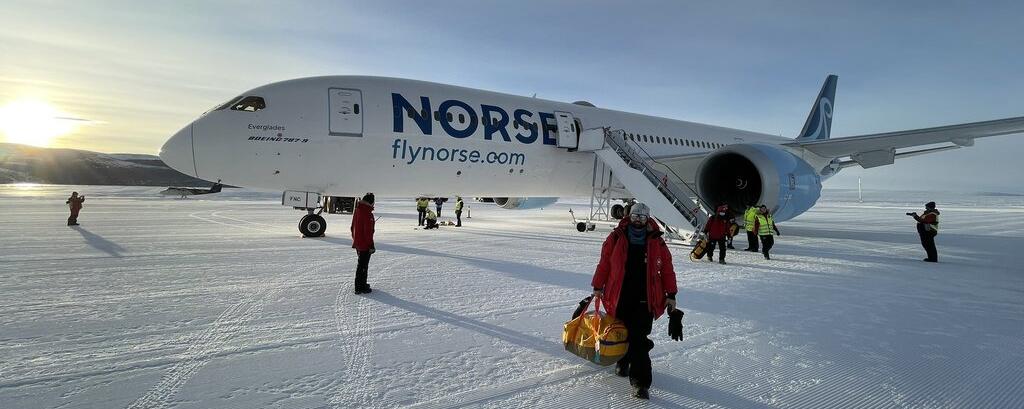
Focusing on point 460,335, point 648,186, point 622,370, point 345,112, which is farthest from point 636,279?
point 648,186

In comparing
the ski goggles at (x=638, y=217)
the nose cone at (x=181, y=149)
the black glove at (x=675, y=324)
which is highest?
the nose cone at (x=181, y=149)

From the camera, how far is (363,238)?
5824 millimetres

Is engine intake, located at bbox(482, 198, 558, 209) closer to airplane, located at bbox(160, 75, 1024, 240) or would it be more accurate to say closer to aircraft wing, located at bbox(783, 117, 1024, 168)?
airplane, located at bbox(160, 75, 1024, 240)

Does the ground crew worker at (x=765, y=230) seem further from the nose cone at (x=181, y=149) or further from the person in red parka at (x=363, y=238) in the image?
the nose cone at (x=181, y=149)

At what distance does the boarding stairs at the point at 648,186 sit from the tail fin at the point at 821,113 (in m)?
12.6

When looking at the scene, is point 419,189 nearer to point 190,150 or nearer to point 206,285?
point 190,150

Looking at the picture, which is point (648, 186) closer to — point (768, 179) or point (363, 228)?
point (768, 179)

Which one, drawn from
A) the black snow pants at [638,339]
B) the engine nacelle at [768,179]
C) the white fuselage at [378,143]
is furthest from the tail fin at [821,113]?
the black snow pants at [638,339]

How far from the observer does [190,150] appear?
8477 mm

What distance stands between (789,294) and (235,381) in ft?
18.9

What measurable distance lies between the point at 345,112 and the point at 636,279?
756 cm

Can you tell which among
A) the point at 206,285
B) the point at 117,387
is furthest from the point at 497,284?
the point at 117,387

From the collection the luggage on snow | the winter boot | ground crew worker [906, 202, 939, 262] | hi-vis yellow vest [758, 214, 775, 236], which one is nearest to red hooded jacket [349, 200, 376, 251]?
the winter boot

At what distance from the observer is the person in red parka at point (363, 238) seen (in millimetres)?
5590
